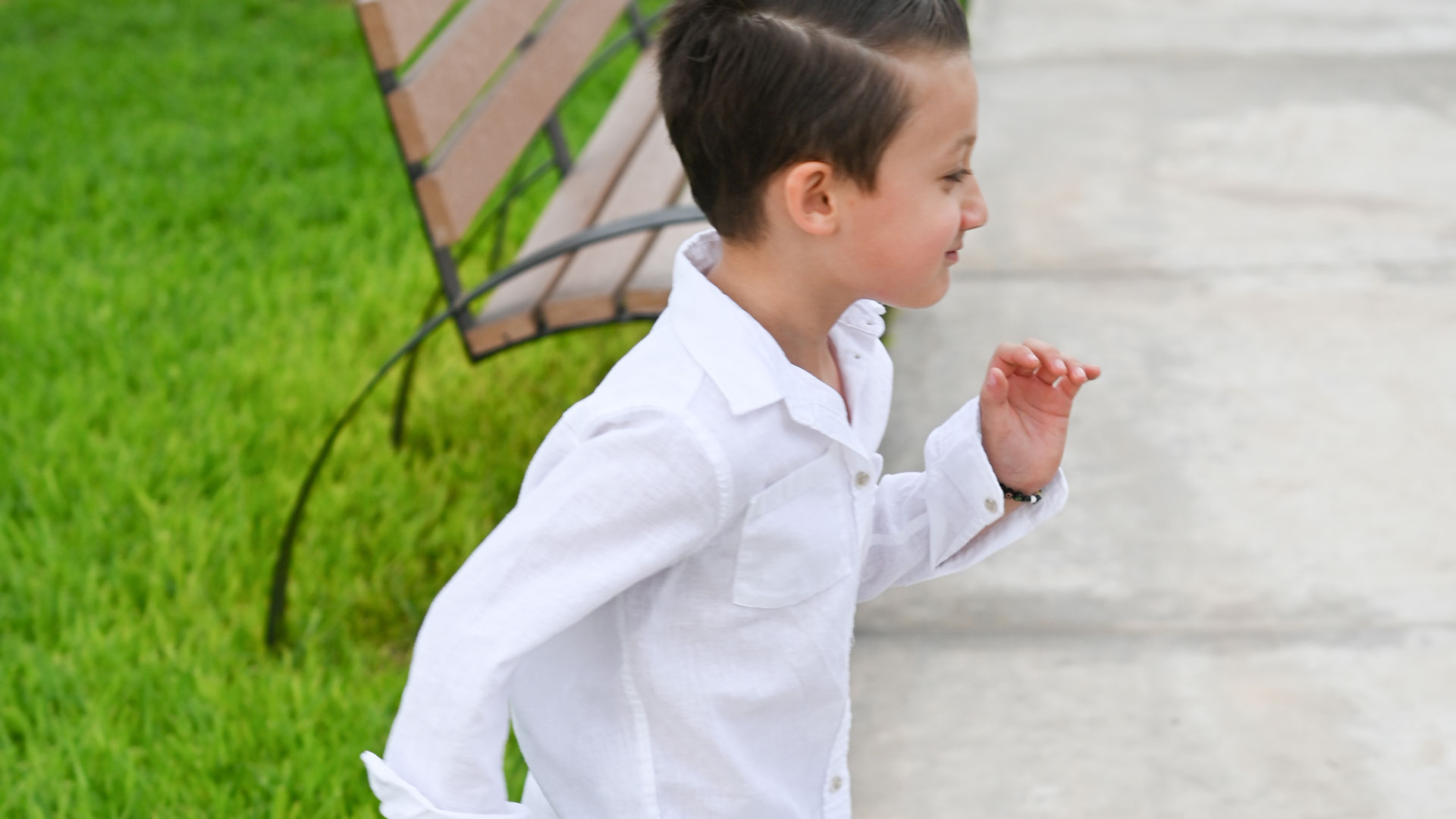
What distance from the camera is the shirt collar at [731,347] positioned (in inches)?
48.9

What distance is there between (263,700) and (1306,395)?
2.12 meters

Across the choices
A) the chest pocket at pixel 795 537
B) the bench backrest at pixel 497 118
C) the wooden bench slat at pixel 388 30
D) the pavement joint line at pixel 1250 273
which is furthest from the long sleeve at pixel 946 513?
the pavement joint line at pixel 1250 273

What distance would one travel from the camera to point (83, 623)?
2.62 metres

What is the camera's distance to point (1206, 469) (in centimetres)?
280

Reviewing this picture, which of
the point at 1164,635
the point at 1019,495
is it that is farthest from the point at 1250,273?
the point at 1019,495

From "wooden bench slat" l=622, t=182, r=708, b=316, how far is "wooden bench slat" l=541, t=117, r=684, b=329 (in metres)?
0.02

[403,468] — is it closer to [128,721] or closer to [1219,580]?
[128,721]

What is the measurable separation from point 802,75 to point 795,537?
404mm

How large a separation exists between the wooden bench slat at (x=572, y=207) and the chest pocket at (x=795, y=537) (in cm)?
85

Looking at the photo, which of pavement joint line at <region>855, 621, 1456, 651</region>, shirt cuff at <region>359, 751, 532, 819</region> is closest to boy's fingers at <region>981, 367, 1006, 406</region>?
shirt cuff at <region>359, 751, 532, 819</region>

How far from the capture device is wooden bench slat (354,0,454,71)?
243 cm

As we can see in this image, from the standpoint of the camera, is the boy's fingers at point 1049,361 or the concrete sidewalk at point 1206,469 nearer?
the boy's fingers at point 1049,361

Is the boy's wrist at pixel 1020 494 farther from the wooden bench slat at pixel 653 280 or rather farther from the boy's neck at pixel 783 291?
the wooden bench slat at pixel 653 280

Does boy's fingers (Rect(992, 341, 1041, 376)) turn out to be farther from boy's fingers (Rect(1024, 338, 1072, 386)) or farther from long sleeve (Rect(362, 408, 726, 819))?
long sleeve (Rect(362, 408, 726, 819))
